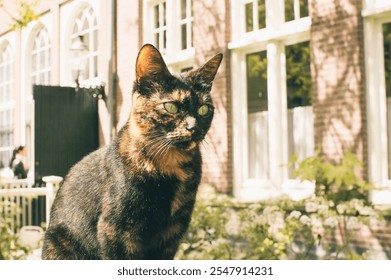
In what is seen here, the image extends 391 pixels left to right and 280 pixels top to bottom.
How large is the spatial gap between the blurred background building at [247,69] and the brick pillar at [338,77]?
1 centimetres

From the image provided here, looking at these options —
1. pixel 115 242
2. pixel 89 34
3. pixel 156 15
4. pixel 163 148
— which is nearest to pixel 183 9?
pixel 156 15

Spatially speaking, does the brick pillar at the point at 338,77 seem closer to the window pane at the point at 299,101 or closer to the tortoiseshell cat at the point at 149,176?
the window pane at the point at 299,101

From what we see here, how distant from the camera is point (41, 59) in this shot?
Answer: 6992 millimetres

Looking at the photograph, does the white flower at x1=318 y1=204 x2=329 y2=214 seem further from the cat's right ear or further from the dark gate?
the dark gate

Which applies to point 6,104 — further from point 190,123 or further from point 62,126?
point 190,123

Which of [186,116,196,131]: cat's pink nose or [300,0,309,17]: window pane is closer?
[186,116,196,131]: cat's pink nose

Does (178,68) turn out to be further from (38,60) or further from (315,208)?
(315,208)

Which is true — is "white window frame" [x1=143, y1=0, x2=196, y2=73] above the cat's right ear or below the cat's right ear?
above

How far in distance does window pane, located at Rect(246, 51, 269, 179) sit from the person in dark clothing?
9.13 ft

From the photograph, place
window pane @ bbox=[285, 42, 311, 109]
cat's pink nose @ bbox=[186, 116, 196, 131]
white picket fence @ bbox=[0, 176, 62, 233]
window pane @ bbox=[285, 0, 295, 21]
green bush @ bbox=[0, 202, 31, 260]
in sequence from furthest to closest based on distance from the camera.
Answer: white picket fence @ bbox=[0, 176, 62, 233]
window pane @ bbox=[285, 0, 295, 21]
window pane @ bbox=[285, 42, 311, 109]
green bush @ bbox=[0, 202, 31, 260]
cat's pink nose @ bbox=[186, 116, 196, 131]

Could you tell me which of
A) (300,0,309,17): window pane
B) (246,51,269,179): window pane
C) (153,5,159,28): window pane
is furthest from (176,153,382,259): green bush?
(153,5,159,28): window pane

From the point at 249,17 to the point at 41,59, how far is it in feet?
9.59

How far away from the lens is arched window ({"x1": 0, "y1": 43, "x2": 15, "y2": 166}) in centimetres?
620

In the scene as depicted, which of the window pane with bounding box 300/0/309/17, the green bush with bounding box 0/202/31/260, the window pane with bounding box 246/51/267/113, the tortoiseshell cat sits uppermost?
the window pane with bounding box 300/0/309/17
